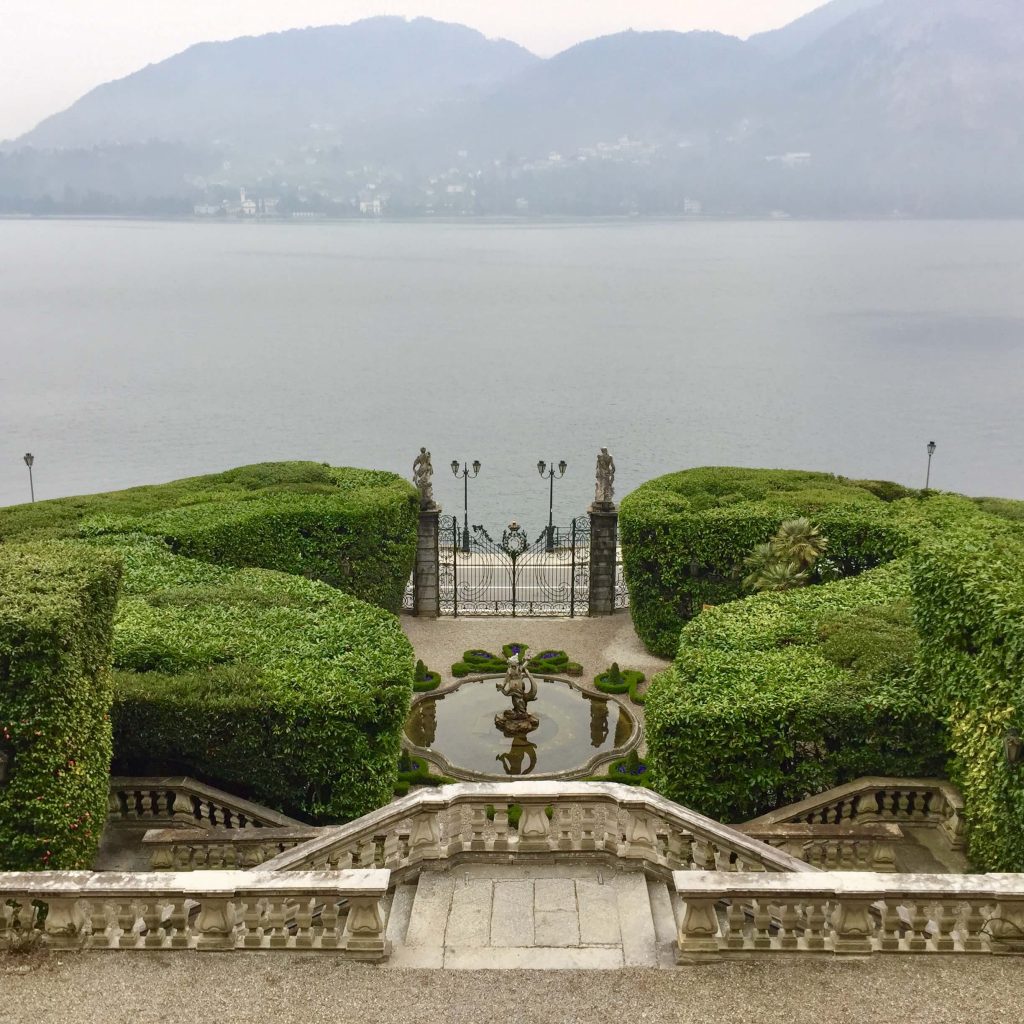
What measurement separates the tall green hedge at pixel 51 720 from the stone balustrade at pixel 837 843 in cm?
878

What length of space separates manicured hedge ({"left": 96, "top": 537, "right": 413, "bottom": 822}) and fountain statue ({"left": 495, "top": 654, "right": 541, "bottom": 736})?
4.63 m

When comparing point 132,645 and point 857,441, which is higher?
point 132,645

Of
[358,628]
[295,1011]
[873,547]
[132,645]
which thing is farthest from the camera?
[873,547]

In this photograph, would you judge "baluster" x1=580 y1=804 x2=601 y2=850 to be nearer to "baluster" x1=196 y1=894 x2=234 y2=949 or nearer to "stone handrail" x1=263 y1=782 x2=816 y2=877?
"stone handrail" x1=263 y1=782 x2=816 y2=877

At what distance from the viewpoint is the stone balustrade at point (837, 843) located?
1406 cm

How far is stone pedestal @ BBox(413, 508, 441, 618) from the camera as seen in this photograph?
103ft

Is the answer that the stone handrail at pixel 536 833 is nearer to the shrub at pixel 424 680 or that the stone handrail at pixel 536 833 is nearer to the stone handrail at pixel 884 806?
the stone handrail at pixel 884 806

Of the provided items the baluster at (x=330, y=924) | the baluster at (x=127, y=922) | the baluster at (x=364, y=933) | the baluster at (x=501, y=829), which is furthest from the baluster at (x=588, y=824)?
the baluster at (x=127, y=922)

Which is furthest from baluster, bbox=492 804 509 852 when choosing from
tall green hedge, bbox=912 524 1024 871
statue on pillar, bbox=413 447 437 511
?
statue on pillar, bbox=413 447 437 511

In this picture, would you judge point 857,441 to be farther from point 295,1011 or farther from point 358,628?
point 295,1011

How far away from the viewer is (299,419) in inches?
3590

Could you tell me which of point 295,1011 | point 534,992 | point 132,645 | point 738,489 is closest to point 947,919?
point 534,992

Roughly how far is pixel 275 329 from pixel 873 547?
134 metres

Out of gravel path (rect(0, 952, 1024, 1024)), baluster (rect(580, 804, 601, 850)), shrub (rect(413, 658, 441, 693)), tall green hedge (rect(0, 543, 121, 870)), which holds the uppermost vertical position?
tall green hedge (rect(0, 543, 121, 870))
